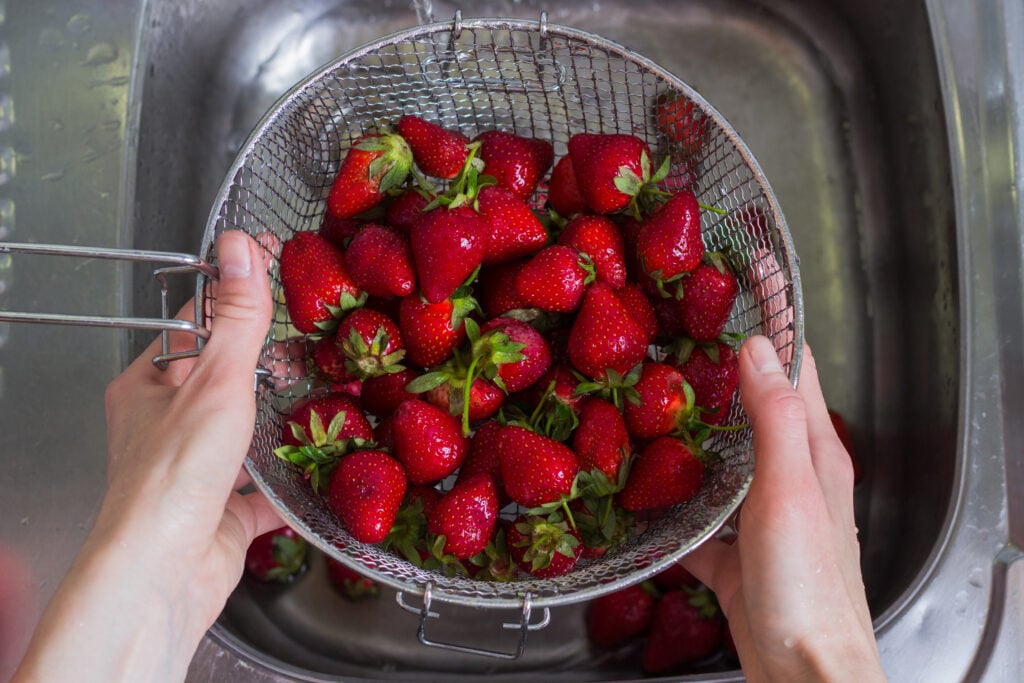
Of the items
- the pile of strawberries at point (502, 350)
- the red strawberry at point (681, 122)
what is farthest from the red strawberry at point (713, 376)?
the red strawberry at point (681, 122)

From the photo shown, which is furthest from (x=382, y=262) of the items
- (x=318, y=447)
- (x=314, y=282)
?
(x=318, y=447)

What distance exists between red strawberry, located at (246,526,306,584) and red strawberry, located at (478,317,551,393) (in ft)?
1.33

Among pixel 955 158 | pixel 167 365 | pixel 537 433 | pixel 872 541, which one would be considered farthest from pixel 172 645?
pixel 955 158

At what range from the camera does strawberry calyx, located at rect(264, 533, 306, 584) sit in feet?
3.20

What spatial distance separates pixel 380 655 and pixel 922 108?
0.97 m

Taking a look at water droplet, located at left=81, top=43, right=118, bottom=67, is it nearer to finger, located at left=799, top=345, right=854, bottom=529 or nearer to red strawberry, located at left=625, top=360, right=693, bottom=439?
red strawberry, located at left=625, top=360, right=693, bottom=439

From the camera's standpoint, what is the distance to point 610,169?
0.74m

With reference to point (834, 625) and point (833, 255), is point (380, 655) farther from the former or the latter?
point (833, 255)

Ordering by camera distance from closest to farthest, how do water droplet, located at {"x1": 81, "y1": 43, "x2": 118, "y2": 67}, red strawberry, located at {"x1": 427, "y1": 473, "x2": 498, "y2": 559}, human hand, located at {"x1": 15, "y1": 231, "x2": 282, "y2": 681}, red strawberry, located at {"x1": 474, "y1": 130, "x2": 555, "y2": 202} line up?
human hand, located at {"x1": 15, "y1": 231, "x2": 282, "y2": 681} → red strawberry, located at {"x1": 427, "y1": 473, "x2": 498, "y2": 559} → red strawberry, located at {"x1": 474, "y1": 130, "x2": 555, "y2": 202} → water droplet, located at {"x1": 81, "y1": 43, "x2": 118, "y2": 67}

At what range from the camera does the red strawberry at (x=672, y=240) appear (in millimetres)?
712

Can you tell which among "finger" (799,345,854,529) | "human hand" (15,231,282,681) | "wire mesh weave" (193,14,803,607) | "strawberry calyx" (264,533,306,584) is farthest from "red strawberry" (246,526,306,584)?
"finger" (799,345,854,529)

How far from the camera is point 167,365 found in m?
0.72

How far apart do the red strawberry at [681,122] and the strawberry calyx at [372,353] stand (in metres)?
0.37

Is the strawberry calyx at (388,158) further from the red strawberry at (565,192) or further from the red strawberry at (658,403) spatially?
the red strawberry at (658,403)
